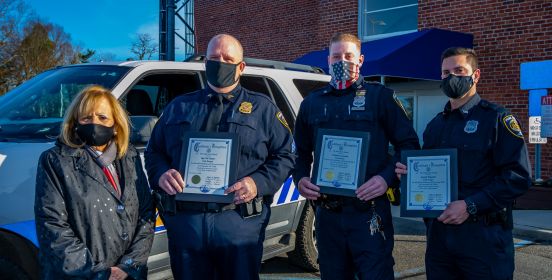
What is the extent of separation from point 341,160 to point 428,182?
48cm

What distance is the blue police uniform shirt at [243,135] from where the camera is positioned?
9.37ft

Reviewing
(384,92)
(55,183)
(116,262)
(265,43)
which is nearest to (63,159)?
(55,183)

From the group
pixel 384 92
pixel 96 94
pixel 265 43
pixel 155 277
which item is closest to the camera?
pixel 96 94

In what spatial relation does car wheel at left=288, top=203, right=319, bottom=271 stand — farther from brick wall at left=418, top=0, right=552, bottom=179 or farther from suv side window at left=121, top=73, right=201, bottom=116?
brick wall at left=418, top=0, right=552, bottom=179

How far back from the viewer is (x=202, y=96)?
300 cm

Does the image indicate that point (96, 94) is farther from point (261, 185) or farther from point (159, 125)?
point (261, 185)

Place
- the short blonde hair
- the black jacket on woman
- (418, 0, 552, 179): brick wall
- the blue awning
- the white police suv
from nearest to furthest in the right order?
1. the black jacket on woman
2. the short blonde hair
3. the white police suv
4. (418, 0, 552, 179): brick wall
5. the blue awning

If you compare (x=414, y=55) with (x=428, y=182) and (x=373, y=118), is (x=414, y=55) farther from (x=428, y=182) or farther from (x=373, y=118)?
(x=428, y=182)

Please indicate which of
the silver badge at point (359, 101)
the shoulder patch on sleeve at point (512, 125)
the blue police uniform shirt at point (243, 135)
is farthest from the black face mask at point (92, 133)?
the shoulder patch on sleeve at point (512, 125)

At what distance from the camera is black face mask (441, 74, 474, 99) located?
296 cm

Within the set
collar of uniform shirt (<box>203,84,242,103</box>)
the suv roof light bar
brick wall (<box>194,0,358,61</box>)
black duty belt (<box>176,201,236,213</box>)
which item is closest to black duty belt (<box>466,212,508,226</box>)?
black duty belt (<box>176,201,236,213</box>)

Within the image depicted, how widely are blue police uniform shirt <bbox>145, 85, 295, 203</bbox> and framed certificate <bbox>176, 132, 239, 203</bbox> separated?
3.0 inches

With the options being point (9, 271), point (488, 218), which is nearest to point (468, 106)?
point (488, 218)

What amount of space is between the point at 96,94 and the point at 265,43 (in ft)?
44.7
